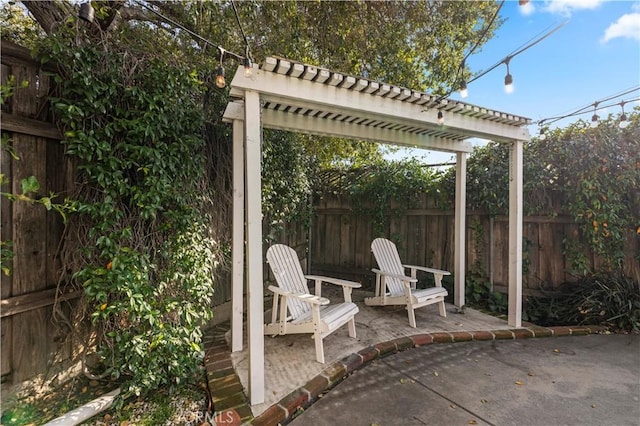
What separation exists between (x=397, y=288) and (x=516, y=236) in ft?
4.89

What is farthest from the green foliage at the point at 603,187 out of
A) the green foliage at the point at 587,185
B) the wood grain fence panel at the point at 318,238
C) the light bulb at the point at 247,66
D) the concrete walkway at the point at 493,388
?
the light bulb at the point at 247,66

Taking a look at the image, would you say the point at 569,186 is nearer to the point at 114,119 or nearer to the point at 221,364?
Answer: the point at 221,364

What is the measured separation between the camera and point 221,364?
2.45 metres

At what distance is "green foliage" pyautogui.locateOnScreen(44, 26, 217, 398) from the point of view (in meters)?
1.81

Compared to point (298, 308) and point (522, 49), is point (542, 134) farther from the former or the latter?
point (298, 308)

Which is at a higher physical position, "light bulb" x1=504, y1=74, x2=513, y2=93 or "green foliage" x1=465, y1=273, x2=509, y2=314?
"light bulb" x1=504, y1=74, x2=513, y2=93

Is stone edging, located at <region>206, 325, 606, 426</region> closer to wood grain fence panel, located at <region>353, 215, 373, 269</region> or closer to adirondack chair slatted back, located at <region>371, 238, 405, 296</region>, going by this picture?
adirondack chair slatted back, located at <region>371, 238, 405, 296</region>

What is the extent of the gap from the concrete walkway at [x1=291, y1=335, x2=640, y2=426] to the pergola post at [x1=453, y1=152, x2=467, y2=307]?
108cm

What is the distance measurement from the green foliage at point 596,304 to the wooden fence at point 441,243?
0.16 metres

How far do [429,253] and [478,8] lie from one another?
366cm

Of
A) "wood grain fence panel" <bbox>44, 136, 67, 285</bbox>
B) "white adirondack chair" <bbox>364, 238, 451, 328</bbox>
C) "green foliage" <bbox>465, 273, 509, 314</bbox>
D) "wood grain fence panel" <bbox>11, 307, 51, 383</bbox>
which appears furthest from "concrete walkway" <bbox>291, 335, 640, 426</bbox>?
"wood grain fence panel" <bbox>44, 136, 67, 285</bbox>

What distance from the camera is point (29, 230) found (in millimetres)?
1812

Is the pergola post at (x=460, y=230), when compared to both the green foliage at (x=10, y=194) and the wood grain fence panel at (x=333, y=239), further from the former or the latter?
the green foliage at (x=10, y=194)

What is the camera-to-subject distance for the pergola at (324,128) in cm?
200
